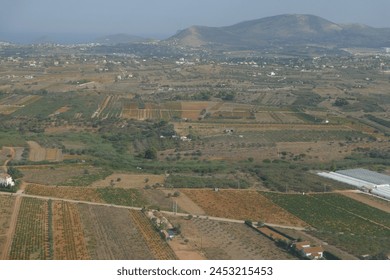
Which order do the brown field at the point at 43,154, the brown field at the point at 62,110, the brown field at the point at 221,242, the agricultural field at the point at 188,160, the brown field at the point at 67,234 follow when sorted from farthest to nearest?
the brown field at the point at 62,110 < the brown field at the point at 43,154 < the agricultural field at the point at 188,160 < the brown field at the point at 221,242 < the brown field at the point at 67,234

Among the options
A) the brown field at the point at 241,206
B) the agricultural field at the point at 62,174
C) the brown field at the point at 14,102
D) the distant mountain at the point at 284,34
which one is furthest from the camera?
the distant mountain at the point at 284,34

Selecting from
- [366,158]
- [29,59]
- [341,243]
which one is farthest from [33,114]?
[29,59]

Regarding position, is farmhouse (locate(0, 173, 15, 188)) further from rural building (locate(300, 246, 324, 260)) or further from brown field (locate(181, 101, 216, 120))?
brown field (locate(181, 101, 216, 120))

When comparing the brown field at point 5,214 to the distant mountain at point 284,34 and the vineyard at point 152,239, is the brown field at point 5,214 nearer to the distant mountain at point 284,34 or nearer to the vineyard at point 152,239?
the vineyard at point 152,239

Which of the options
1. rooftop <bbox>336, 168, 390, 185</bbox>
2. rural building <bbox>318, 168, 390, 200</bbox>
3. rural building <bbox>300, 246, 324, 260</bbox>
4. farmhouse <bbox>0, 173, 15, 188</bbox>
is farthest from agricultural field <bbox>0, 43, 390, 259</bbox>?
rooftop <bbox>336, 168, 390, 185</bbox>

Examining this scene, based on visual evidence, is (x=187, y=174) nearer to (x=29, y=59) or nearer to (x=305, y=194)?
(x=305, y=194)

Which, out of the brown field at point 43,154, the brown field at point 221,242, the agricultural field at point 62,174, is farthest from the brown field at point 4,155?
the brown field at point 221,242
